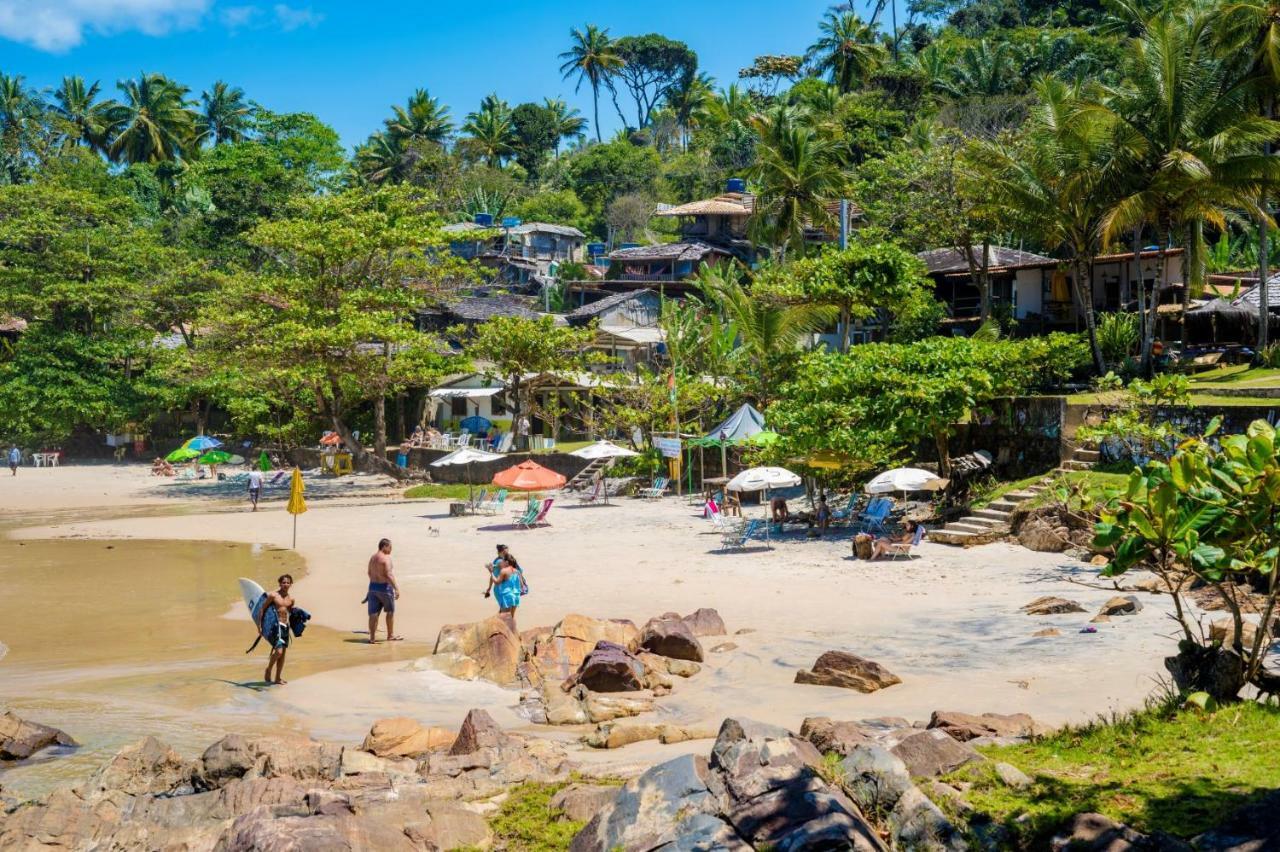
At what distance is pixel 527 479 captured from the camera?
28.5 meters

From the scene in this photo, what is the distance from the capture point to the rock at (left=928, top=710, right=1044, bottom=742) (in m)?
9.86

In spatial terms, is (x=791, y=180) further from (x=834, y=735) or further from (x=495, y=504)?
(x=834, y=735)

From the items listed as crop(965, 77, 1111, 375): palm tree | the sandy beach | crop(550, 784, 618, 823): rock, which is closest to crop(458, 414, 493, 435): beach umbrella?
the sandy beach

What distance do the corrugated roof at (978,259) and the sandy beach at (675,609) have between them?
1694 cm

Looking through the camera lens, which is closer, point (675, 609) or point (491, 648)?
point (491, 648)

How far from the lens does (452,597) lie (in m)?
20.3

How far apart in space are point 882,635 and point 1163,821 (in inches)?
342

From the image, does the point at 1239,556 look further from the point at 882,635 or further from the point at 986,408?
the point at 986,408

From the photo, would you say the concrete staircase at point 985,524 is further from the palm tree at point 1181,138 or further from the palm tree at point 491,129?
the palm tree at point 491,129

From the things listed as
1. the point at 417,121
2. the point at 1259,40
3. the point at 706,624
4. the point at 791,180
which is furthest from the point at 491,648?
the point at 417,121

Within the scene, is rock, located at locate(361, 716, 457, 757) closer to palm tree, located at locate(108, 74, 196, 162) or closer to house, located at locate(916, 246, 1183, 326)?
house, located at locate(916, 246, 1183, 326)

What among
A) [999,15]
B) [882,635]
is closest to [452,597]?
[882,635]

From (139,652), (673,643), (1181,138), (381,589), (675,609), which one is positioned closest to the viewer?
(673,643)

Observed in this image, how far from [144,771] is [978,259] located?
38.9 m
